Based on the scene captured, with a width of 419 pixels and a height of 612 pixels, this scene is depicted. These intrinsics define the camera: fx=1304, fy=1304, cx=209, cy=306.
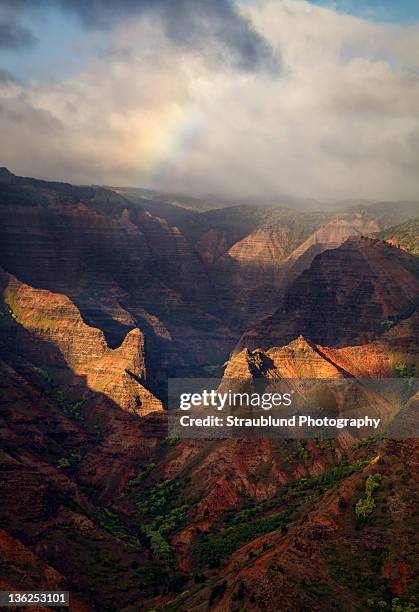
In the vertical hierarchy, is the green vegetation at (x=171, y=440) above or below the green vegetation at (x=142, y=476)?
above

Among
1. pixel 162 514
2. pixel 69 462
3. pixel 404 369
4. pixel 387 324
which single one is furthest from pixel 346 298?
pixel 162 514

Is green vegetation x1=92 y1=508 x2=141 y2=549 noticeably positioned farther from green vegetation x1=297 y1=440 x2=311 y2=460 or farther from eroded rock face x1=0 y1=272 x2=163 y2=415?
eroded rock face x1=0 y1=272 x2=163 y2=415

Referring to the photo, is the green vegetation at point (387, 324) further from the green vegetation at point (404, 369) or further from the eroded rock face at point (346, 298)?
the green vegetation at point (404, 369)

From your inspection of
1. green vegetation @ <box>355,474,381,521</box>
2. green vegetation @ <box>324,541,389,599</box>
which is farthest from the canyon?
green vegetation @ <box>355,474,381,521</box>

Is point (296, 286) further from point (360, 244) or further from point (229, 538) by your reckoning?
point (229, 538)

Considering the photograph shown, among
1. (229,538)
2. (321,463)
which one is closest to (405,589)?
(229,538)

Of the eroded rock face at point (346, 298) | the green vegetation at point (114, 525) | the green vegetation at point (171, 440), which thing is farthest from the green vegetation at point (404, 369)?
the green vegetation at point (114, 525)
